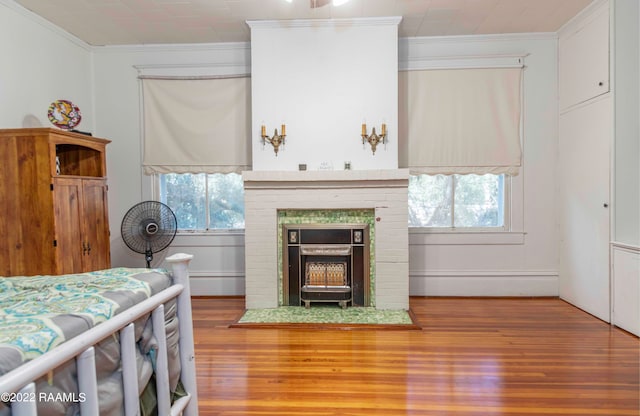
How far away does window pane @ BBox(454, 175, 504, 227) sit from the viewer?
4.16m

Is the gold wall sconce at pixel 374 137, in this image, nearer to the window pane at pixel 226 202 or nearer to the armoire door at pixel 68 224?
the window pane at pixel 226 202

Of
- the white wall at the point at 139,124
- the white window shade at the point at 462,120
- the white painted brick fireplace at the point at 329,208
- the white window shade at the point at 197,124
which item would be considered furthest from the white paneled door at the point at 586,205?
the white wall at the point at 139,124

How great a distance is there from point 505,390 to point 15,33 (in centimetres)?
461

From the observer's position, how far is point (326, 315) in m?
3.47

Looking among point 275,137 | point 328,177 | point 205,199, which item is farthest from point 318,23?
point 205,199

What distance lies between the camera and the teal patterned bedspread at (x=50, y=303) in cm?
87

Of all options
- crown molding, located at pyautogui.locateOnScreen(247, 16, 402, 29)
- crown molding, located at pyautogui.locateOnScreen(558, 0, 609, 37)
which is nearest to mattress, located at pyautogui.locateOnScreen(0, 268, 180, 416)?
crown molding, located at pyautogui.locateOnScreen(247, 16, 402, 29)

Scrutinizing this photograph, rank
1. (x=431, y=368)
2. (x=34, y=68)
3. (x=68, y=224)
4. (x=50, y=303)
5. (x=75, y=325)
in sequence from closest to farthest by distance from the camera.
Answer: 1. (x=75, y=325)
2. (x=50, y=303)
3. (x=431, y=368)
4. (x=68, y=224)
5. (x=34, y=68)

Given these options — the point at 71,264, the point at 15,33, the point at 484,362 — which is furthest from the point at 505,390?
the point at 15,33

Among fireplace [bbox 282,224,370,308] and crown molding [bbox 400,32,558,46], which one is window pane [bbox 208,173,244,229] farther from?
crown molding [bbox 400,32,558,46]

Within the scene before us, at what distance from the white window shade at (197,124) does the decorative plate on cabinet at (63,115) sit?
94 centimetres

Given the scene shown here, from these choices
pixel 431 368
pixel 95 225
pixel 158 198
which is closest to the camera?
pixel 431 368

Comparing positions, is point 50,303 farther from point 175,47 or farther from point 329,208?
point 175,47

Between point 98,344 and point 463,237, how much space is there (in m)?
3.76
